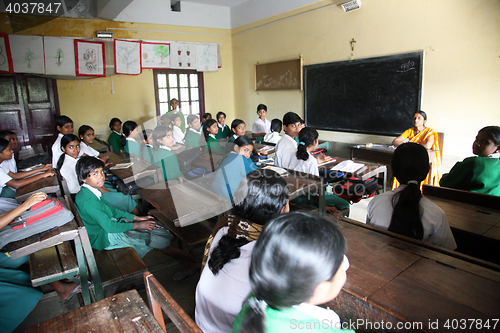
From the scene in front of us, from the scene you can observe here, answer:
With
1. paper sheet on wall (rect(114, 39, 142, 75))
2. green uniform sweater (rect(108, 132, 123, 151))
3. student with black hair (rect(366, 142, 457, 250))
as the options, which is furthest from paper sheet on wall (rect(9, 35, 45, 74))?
student with black hair (rect(366, 142, 457, 250))

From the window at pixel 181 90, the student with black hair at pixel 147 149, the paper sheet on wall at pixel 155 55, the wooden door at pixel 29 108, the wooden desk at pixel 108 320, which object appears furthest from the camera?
the window at pixel 181 90

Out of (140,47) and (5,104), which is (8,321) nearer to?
(5,104)

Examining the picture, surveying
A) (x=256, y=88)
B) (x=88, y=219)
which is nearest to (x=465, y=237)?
(x=88, y=219)

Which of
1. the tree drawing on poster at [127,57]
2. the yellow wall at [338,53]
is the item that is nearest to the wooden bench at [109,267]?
the yellow wall at [338,53]

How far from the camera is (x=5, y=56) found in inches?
193

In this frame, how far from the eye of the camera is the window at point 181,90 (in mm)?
6961

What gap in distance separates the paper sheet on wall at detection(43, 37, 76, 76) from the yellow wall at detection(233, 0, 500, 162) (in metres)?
4.40

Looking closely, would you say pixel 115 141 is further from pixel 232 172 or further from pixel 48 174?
pixel 232 172

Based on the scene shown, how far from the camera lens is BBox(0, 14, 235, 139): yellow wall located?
18.8 feet

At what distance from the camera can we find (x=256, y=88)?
283 inches

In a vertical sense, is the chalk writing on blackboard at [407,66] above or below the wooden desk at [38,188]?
above

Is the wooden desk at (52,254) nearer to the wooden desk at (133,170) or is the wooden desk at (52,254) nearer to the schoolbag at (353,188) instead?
the wooden desk at (133,170)

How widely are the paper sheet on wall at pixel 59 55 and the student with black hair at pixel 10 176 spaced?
3359 millimetres

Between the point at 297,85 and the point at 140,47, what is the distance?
3.47 meters
